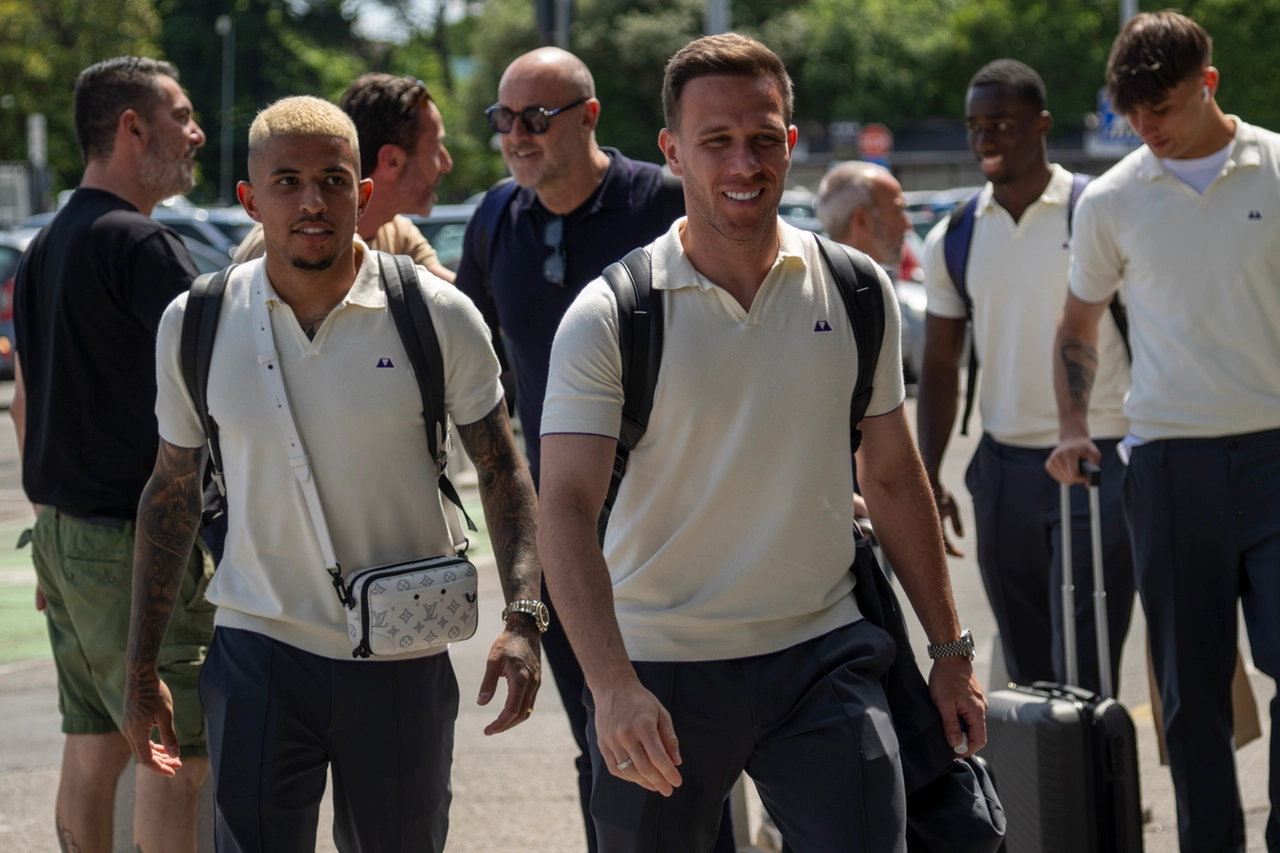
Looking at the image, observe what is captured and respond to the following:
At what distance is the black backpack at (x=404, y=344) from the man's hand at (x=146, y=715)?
1.43 feet

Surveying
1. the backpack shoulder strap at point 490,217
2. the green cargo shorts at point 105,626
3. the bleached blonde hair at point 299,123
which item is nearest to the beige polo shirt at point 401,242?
the backpack shoulder strap at point 490,217

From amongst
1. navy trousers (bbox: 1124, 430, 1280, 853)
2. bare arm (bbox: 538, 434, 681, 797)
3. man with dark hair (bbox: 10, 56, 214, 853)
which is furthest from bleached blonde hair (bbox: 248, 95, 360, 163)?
navy trousers (bbox: 1124, 430, 1280, 853)

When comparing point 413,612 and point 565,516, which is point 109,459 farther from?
point 565,516

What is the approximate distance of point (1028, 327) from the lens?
5.14 meters

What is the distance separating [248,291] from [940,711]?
162cm

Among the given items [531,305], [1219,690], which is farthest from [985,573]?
[531,305]

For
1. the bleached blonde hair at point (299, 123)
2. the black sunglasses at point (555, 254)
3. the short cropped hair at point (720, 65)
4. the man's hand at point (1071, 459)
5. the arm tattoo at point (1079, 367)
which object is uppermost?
the short cropped hair at point (720, 65)

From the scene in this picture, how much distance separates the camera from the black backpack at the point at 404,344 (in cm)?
332

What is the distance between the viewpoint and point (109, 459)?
4.12 metres

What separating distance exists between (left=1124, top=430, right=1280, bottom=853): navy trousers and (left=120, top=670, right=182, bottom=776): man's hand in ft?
8.53

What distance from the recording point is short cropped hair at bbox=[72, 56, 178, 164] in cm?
437

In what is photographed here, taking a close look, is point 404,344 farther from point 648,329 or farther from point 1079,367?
point 1079,367

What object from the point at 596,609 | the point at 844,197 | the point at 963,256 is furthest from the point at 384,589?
the point at 963,256

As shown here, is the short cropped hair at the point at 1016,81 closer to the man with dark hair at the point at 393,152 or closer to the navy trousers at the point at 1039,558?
the navy trousers at the point at 1039,558
